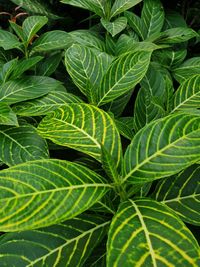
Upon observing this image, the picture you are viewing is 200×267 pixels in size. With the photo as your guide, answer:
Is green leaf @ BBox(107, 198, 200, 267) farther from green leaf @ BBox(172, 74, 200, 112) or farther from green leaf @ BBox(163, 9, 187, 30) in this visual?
green leaf @ BBox(163, 9, 187, 30)

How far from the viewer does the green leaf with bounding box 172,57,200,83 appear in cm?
148

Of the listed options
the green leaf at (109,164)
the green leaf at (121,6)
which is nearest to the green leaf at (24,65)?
the green leaf at (121,6)

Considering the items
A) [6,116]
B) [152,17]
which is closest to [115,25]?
[152,17]

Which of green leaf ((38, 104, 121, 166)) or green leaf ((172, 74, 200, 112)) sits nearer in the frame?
green leaf ((38, 104, 121, 166))

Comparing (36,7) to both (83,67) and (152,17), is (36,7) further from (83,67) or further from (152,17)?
(83,67)

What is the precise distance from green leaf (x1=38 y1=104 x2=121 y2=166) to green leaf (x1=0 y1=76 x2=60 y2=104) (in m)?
0.29

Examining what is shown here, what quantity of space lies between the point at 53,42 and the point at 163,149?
0.79 metres

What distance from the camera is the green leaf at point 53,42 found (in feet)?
4.61

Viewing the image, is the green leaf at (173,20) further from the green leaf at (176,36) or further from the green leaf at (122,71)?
the green leaf at (122,71)

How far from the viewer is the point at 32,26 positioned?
143cm

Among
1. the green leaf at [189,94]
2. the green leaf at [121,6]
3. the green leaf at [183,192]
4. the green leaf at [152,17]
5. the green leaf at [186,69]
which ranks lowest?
the green leaf at [183,192]

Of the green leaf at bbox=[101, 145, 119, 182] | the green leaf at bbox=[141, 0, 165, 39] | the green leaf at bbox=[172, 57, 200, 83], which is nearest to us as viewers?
the green leaf at bbox=[101, 145, 119, 182]

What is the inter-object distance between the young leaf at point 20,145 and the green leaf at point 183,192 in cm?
35

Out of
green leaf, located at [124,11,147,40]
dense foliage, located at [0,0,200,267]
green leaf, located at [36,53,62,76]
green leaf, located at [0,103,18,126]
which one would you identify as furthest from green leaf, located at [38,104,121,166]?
green leaf, located at [124,11,147,40]
